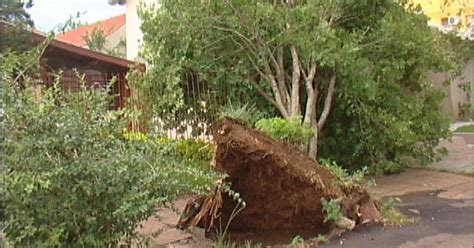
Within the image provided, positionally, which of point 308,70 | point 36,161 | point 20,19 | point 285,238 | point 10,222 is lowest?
point 285,238

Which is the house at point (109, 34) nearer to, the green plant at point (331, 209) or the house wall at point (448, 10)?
the house wall at point (448, 10)

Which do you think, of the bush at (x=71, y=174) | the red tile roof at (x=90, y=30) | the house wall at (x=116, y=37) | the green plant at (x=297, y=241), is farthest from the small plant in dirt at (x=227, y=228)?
the house wall at (x=116, y=37)

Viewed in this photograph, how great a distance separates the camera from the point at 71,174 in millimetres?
3844

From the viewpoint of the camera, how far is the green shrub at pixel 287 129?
266 inches

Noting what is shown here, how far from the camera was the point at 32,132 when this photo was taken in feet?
12.8

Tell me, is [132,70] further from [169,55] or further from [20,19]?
[20,19]

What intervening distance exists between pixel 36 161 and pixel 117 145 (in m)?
0.64

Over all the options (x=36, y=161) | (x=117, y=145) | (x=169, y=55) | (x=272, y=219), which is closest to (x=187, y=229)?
(x=272, y=219)

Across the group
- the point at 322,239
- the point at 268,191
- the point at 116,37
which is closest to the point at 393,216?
the point at 322,239

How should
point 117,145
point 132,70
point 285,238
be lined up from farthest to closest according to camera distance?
point 132,70
point 285,238
point 117,145

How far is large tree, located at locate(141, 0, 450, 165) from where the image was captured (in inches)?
289

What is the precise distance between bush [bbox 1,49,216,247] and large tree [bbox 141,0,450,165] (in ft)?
11.6

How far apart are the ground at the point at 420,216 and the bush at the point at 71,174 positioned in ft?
2.54

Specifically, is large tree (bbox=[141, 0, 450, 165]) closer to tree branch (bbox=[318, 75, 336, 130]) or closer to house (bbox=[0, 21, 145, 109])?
tree branch (bbox=[318, 75, 336, 130])
